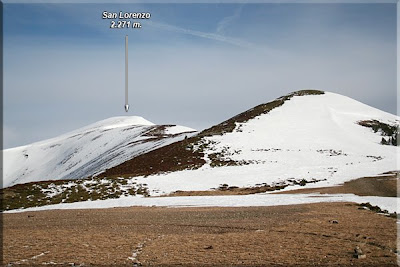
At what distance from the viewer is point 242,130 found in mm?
79875

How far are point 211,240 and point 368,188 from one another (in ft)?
86.9

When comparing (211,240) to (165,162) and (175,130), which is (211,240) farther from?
(175,130)

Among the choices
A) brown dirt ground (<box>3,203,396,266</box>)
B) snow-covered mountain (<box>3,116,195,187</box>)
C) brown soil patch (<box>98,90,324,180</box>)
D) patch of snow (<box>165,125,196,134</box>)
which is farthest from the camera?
patch of snow (<box>165,125,196,134</box>)

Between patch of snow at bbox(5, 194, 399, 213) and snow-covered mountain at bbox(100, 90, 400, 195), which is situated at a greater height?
snow-covered mountain at bbox(100, 90, 400, 195)

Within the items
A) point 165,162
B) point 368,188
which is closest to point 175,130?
point 165,162

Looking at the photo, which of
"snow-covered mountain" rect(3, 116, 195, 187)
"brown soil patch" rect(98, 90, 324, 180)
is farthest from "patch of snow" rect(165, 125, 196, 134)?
"brown soil patch" rect(98, 90, 324, 180)

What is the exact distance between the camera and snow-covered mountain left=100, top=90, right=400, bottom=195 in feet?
164

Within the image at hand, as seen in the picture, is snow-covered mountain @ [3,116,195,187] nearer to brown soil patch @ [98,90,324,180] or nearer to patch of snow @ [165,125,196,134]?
patch of snow @ [165,125,196,134]

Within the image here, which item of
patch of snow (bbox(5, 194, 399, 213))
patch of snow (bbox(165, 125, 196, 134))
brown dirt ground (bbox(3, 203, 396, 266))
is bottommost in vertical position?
brown dirt ground (bbox(3, 203, 396, 266))

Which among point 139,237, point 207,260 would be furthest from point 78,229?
point 207,260

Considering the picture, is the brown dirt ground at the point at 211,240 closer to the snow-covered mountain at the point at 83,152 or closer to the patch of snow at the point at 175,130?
the snow-covered mountain at the point at 83,152

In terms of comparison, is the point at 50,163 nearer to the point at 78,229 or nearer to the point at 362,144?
the point at 362,144

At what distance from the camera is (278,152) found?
6431 centimetres

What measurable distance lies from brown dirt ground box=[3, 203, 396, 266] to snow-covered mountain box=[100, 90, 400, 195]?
23.1m
